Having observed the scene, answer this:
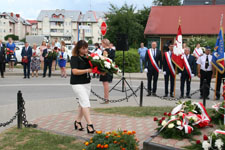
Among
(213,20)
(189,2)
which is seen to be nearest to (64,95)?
(213,20)

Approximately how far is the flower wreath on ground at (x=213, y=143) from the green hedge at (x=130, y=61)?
1514 cm

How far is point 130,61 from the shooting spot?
67.9ft

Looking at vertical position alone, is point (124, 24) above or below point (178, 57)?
above

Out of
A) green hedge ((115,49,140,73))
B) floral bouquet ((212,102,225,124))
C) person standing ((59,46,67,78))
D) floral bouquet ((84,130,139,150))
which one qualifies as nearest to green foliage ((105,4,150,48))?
green hedge ((115,49,140,73))

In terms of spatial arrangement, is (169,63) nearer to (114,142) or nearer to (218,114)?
(218,114)

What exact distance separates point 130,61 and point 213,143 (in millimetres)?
15928

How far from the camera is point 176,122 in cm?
581

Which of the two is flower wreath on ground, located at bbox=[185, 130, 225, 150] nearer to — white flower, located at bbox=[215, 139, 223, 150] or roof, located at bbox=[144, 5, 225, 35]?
white flower, located at bbox=[215, 139, 223, 150]

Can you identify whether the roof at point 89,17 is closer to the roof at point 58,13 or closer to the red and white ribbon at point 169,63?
the roof at point 58,13

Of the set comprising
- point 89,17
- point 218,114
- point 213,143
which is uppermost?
point 89,17

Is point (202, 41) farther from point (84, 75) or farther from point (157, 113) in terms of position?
point (84, 75)

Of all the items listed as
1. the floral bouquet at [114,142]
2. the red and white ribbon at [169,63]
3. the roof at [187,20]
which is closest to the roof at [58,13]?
the roof at [187,20]

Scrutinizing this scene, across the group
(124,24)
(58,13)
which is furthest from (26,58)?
(58,13)

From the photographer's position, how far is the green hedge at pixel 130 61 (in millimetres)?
20097
